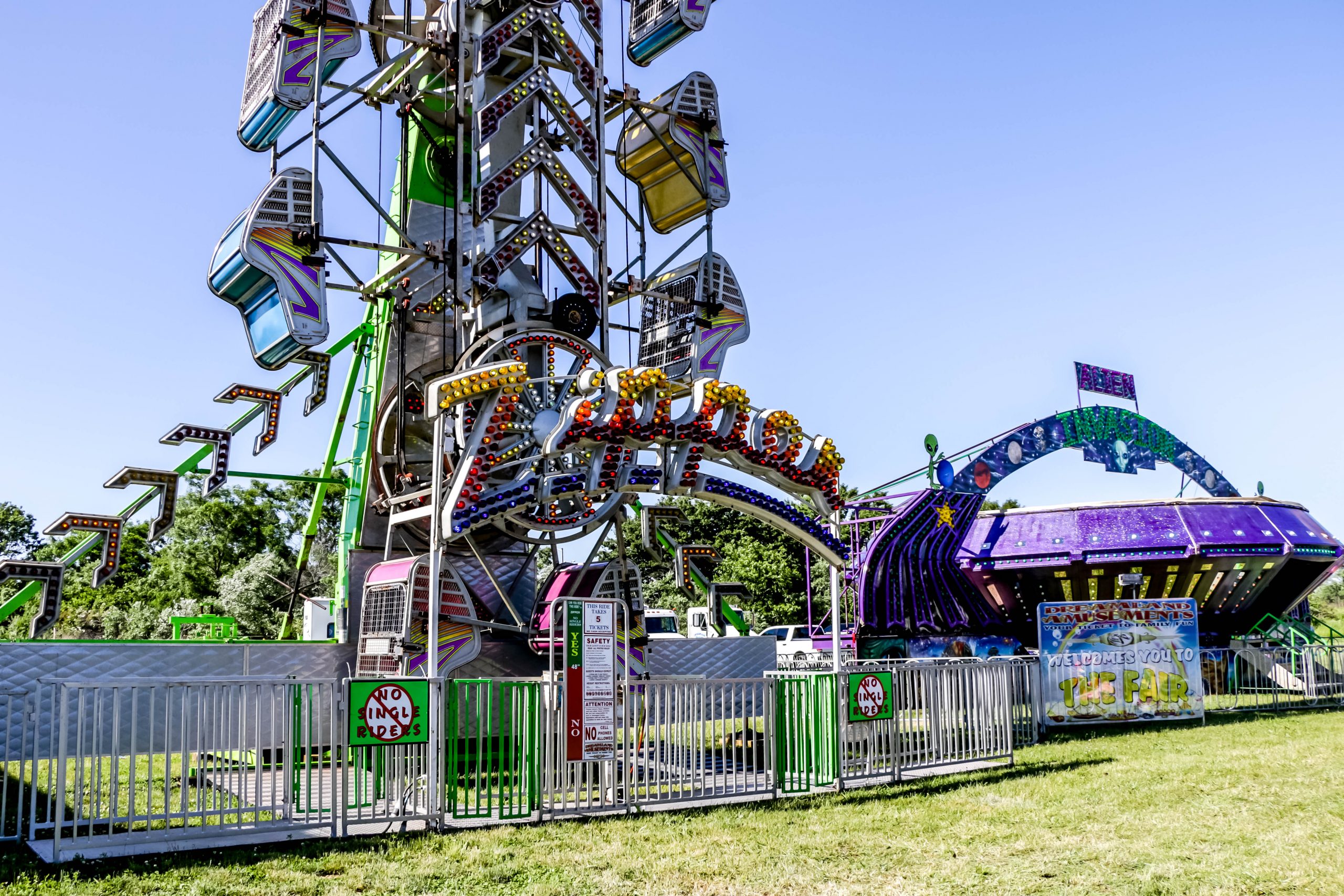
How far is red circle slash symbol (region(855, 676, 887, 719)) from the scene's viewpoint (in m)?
12.9

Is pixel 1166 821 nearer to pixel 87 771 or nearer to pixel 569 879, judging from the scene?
pixel 569 879

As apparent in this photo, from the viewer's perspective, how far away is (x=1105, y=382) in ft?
101

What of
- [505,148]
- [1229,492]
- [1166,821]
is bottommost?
[1166,821]

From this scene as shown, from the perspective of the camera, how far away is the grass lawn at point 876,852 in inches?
307

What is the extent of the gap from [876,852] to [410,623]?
7.47 meters

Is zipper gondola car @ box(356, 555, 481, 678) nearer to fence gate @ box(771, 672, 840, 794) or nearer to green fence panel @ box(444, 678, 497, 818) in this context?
green fence panel @ box(444, 678, 497, 818)

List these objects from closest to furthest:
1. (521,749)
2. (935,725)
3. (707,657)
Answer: (521,749) → (935,725) → (707,657)

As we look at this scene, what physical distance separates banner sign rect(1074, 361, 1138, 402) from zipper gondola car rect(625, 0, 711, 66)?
1612 centimetres

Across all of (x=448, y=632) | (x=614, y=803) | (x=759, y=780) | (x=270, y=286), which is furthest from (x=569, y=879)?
(x=270, y=286)

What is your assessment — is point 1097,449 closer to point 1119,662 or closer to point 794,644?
point 794,644

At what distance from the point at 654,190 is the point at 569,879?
13726 mm

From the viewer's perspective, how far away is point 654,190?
64.1 ft

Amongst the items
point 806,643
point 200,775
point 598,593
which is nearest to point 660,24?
point 598,593

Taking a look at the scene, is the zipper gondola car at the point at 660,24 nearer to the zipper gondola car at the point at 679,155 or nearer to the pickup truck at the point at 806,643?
the zipper gondola car at the point at 679,155
